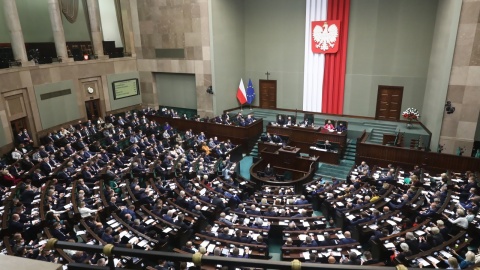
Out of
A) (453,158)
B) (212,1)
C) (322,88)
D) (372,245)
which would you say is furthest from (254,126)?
(372,245)

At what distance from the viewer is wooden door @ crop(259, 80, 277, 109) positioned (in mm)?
23391

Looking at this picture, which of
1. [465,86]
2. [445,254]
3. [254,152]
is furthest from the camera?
[254,152]

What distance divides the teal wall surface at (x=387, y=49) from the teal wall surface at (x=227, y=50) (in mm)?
7361

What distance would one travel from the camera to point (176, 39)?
22406 millimetres

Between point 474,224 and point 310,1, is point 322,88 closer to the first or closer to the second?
point 310,1

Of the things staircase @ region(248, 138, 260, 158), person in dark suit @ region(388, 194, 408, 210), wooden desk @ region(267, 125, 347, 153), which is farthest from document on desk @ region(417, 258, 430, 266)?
staircase @ region(248, 138, 260, 158)

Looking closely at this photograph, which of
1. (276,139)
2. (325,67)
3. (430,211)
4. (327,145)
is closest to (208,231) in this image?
(430,211)

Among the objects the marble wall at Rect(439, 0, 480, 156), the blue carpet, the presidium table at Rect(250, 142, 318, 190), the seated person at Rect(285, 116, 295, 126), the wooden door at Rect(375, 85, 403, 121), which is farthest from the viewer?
the wooden door at Rect(375, 85, 403, 121)

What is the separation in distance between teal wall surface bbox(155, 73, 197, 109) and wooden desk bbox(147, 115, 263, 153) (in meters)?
3.08

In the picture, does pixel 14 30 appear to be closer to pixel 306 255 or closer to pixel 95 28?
pixel 95 28

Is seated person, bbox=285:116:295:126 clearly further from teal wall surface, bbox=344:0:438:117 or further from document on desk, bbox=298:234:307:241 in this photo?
document on desk, bbox=298:234:307:241

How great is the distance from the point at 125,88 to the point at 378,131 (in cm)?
1688

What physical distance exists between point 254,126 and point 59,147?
1024cm

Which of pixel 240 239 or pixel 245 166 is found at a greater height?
pixel 240 239
